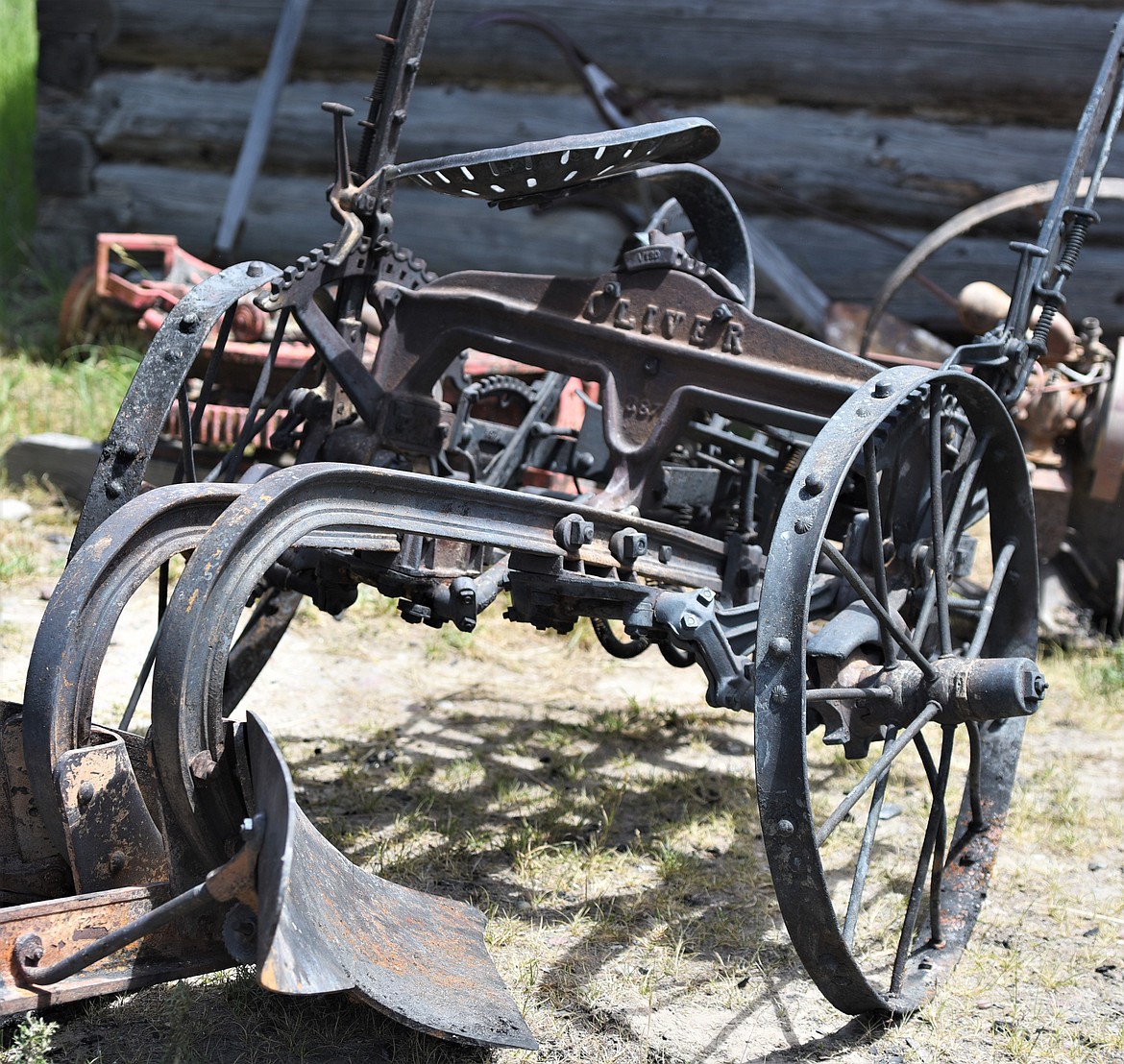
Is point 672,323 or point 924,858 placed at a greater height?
point 672,323

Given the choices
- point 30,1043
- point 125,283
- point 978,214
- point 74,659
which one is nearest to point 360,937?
point 30,1043

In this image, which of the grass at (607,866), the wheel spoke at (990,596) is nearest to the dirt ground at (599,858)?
the grass at (607,866)

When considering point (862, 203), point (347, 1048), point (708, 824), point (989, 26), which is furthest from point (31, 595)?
point (989, 26)

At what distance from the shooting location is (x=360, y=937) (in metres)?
2.03

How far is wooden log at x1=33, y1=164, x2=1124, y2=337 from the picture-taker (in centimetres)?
591

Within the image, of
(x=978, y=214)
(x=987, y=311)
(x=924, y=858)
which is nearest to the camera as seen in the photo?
(x=924, y=858)

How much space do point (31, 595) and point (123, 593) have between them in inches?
102

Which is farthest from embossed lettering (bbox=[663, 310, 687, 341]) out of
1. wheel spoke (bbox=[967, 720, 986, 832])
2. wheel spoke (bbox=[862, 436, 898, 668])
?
wheel spoke (bbox=[967, 720, 986, 832])

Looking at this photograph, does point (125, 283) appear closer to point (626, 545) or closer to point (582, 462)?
point (582, 462)

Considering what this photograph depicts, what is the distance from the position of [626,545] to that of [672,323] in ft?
1.90

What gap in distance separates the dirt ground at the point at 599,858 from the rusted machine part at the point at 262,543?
1.67 feet

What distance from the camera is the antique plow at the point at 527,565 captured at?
1979 millimetres

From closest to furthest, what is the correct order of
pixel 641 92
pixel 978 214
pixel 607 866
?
pixel 607 866 < pixel 978 214 < pixel 641 92

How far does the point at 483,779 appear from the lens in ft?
11.8
